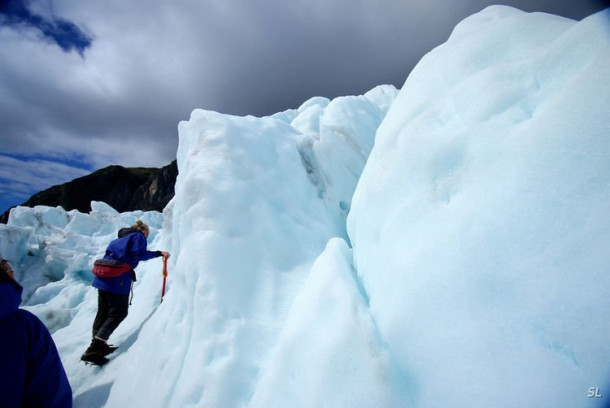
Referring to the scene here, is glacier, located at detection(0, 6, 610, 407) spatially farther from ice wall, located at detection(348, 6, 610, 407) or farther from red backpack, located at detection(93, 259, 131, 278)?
red backpack, located at detection(93, 259, 131, 278)

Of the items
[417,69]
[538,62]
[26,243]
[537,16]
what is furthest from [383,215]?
[26,243]

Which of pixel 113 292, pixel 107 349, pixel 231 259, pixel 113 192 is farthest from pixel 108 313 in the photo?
pixel 113 192

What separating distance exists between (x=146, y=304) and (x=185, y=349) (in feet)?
8.38

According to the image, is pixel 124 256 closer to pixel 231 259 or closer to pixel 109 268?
pixel 109 268

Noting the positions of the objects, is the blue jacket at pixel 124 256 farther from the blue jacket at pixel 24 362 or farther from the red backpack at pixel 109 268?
the blue jacket at pixel 24 362

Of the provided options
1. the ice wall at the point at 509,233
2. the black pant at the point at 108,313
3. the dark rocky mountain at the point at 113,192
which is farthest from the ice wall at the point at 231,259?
the dark rocky mountain at the point at 113,192

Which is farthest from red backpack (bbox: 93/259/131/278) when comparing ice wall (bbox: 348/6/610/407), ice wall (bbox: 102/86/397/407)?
ice wall (bbox: 348/6/610/407)

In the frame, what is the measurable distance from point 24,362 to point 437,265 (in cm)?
234

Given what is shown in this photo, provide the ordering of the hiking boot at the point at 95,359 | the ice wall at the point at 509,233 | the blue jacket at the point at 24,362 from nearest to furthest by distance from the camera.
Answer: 1. the ice wall at the point at 509,233
2. the blue jacket at the point at 24,362
3. the hiking boot at the point at 95,359

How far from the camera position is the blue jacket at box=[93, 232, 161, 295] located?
3.33 meters

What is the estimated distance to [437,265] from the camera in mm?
1579

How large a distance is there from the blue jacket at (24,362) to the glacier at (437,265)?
865 millimetres

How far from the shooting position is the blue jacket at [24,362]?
50.2 inches

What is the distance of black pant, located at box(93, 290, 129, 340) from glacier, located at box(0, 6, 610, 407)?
372 millimetres
